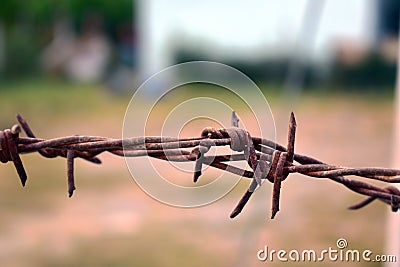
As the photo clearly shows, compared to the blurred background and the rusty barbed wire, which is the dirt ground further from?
the rusty barbed wire

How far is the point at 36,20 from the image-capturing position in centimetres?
1177

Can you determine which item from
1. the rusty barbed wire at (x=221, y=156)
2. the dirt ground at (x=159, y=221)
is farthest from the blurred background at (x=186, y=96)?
the rusty barbed wire at (x=221, y=156)

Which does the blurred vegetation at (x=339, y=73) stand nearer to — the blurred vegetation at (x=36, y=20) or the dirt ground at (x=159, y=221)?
the dirt ground at (x=159, y=221)

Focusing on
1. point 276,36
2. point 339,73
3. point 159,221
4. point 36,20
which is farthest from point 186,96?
point 36,20

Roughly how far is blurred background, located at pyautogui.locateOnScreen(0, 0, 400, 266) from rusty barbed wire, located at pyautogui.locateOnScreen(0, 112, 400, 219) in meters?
2.08

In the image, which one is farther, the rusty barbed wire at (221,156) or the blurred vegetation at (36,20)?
the blurred vegetation at (36,20)

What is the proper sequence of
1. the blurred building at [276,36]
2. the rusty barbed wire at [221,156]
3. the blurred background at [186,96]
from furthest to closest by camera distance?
the blurred building at [276,36] < the blurred background at [186,96] < the rusty barbed wire at [221,156]

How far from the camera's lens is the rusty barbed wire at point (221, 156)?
440 mm

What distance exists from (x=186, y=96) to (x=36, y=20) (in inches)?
215

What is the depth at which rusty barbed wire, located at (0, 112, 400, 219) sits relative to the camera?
17.3 inches

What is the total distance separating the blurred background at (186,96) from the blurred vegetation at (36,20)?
0.08 feet

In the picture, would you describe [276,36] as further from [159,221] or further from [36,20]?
[36,20]

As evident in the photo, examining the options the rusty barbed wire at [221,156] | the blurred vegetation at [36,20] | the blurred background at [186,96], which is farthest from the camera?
the blurred vegetation at [36,20]

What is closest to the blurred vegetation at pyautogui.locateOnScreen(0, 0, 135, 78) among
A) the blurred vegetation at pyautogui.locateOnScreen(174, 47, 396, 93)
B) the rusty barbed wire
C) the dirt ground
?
the blurred vegetation at pyautogui.locateOnScreen(174, 47, 396, 93)
